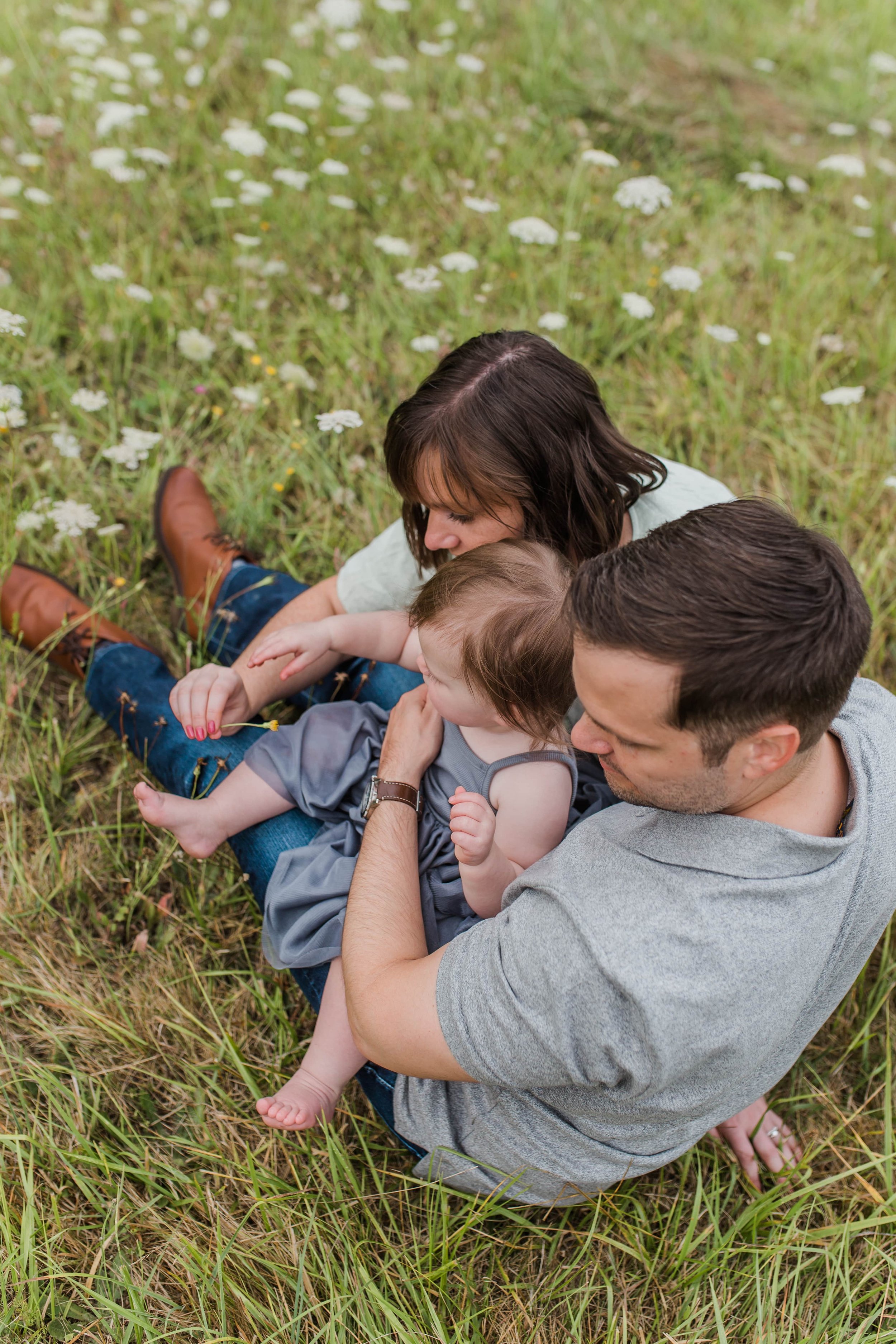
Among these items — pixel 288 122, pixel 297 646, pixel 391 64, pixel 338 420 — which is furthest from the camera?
pixel 391 64

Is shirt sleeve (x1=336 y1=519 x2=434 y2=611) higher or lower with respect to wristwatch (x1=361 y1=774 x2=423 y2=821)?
higher

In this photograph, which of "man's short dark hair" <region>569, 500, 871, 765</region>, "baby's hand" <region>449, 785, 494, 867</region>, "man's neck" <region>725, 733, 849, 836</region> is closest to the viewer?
"man's short dark hair" <region>569, 500, 871, 765</region>

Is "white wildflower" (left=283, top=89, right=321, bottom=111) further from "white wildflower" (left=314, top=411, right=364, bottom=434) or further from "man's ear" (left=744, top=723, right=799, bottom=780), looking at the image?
"man's ear" (left=744, top=723, right=799, bottom=780)

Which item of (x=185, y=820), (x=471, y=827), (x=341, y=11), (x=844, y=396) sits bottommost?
(x=185, y=820)

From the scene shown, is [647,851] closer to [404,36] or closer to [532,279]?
[532,279]

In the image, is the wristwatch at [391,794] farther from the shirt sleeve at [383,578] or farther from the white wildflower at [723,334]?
the white wildflower at [723,334]

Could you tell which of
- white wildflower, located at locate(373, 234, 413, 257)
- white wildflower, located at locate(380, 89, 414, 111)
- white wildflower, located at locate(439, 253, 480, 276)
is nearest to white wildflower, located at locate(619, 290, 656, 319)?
white wildflower, located at locate(439, 253, 480, 276)

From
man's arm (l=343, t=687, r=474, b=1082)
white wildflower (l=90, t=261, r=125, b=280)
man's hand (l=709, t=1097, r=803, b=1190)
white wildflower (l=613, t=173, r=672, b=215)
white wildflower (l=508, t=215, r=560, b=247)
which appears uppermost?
white wildflower (l=613, t=173, r=672, b=215)

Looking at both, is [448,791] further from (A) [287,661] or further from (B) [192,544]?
(B) [192,544]

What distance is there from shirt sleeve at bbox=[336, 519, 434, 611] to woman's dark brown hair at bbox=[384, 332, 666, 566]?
27cm

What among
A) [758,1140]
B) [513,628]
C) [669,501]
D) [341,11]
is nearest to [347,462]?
[669,501]

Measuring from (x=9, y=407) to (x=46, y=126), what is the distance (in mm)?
1902

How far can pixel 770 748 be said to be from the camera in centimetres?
122

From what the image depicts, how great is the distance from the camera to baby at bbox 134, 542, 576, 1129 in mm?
1682
